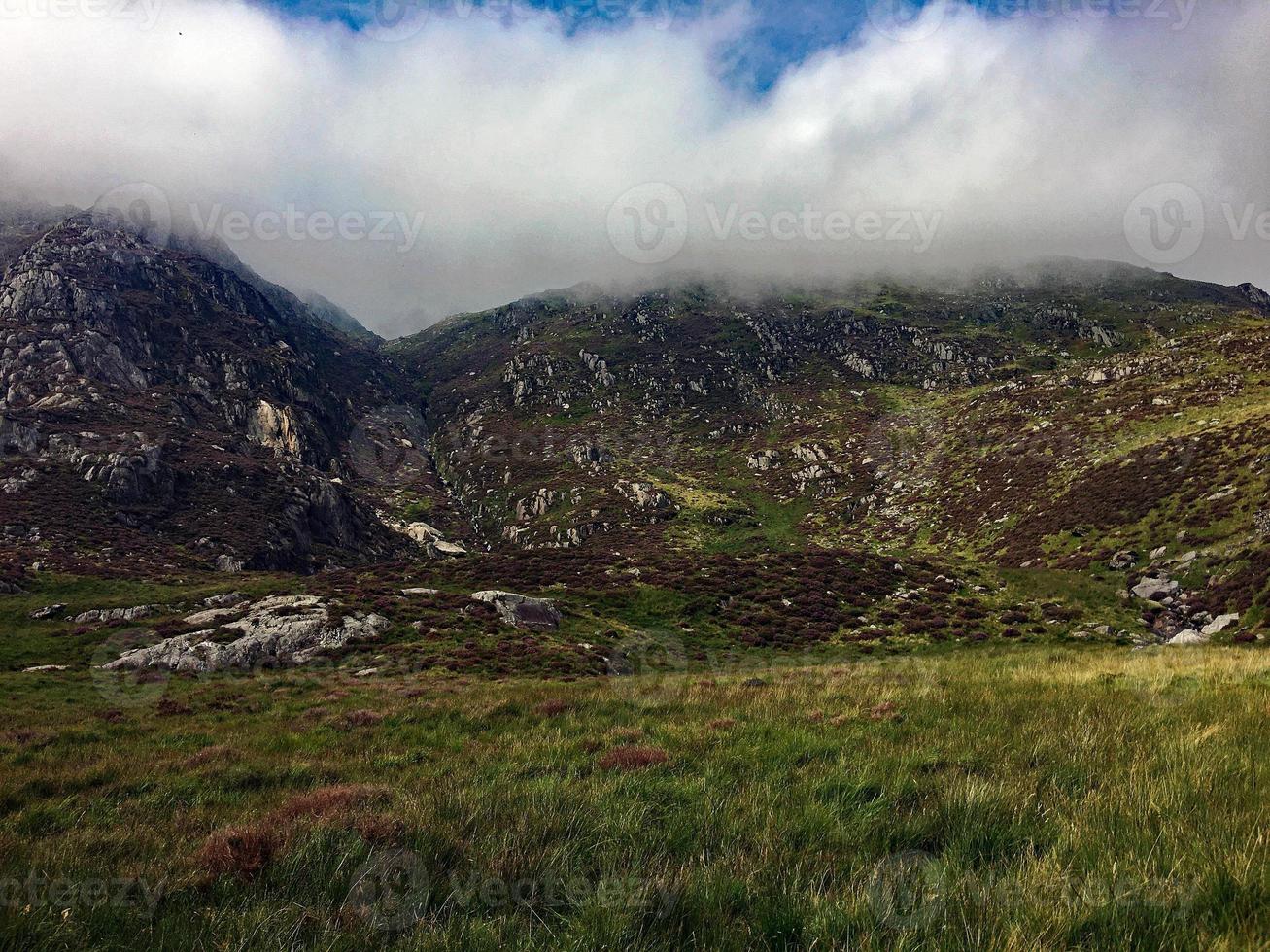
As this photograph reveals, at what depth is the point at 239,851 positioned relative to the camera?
365cm

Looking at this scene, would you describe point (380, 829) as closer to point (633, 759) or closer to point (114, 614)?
Answer: point (633, 759)

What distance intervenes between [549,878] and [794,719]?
5.10 metres

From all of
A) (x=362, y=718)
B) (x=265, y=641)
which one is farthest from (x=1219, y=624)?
(x=265, y=641)

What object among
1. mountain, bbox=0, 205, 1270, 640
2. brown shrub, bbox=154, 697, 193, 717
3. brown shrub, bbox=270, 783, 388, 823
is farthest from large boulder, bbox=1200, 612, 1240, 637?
brown shrub, bbox=154, 697, 193, 717

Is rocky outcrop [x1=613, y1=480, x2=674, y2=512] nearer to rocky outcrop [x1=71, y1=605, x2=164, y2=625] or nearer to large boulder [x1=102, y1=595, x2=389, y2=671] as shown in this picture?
large boulder [x1=102, y1=595, x2=389, y2=671]

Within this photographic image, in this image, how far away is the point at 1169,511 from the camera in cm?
4644

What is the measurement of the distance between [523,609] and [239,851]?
34183 millimetres

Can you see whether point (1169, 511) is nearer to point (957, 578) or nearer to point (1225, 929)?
point (957, 578)

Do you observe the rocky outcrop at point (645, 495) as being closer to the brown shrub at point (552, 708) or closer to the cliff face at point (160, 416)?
the cliff face at point (160, 416)

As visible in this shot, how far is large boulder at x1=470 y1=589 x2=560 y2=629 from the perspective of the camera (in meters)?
35.6

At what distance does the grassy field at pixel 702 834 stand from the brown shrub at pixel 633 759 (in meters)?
0.04

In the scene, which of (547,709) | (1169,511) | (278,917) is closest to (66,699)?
(547,709)

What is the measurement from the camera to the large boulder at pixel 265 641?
93.1 ft

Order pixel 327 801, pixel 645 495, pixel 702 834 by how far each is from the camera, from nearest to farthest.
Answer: pixel 702 834 → pixel 327 801 → pixel 645 495
